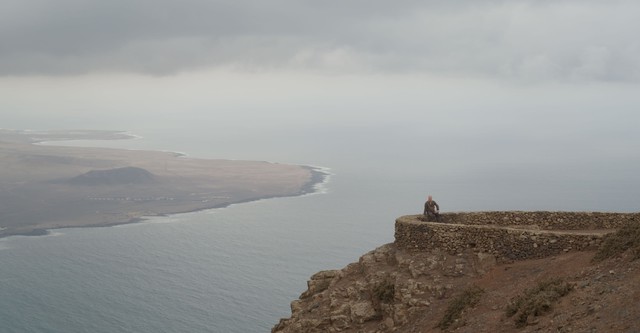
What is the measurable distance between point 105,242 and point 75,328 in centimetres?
6555

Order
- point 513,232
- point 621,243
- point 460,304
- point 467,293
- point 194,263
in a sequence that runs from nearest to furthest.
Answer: point 621,243, point 460,304, point 467,293, point 513,232, point 194,263

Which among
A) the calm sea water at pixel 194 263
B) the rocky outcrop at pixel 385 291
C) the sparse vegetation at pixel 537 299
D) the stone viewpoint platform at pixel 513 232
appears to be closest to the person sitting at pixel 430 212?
the stone viewpoint platform at pixel 513 232

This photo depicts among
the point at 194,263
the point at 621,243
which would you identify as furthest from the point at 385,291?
the point at 194,263

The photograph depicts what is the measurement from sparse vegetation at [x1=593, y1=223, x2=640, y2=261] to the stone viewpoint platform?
59.5 inches

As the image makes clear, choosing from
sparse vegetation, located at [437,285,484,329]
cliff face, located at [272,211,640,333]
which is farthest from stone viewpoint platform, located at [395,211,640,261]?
sparse vegetation, located at [437,285,484,329]

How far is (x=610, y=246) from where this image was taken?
21.9m

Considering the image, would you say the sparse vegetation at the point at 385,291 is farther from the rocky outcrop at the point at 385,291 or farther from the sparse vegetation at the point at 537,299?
the sparse vegetation at the point at 537,299

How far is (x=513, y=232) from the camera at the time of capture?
25312 mm

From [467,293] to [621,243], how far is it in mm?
5045

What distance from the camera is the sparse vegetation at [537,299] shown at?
19.3 meters

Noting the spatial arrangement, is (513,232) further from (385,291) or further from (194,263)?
(194,263)

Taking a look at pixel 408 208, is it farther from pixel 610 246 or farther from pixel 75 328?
pixel 610 246

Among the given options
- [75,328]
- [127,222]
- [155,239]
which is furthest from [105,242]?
[75,328]

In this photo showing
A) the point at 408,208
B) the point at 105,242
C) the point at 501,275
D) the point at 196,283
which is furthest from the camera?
the point at 408,208
